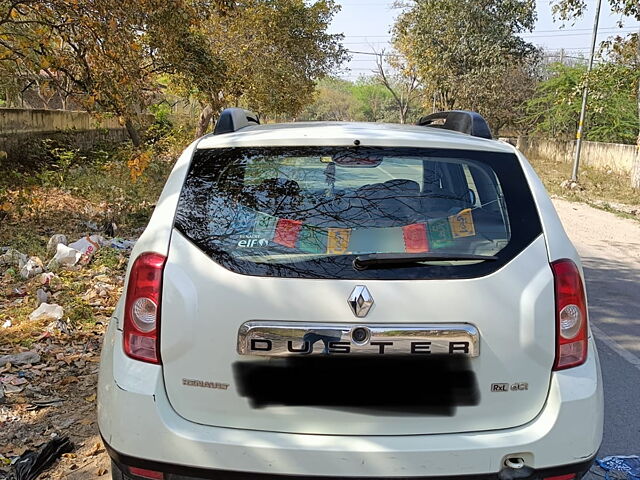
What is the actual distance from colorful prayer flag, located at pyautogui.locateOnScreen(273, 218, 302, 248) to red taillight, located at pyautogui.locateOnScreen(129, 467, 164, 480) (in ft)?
2.94

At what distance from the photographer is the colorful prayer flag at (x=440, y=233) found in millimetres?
2324

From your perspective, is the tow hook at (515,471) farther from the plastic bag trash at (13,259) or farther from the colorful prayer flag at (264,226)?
the plastic bag trash at (13,259)

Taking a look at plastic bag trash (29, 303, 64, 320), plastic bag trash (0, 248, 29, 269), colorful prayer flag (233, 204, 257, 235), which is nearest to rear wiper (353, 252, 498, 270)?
colorful prayer flag (233, 204, 257, 235)

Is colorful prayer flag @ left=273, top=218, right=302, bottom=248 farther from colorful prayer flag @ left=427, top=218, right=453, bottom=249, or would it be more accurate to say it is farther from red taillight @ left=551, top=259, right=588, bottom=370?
red taillight @ left=551, top=259, right=588, bottom=370

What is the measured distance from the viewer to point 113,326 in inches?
96.1

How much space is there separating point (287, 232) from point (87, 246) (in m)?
5.75

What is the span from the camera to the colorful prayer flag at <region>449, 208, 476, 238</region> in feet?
7.78

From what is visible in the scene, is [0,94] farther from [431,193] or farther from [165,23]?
[431,193]

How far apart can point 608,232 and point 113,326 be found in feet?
36.7

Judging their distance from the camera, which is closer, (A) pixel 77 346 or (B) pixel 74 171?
(A) pixel 77 346

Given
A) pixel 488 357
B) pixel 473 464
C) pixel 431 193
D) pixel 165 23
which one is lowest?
pixel 473 464

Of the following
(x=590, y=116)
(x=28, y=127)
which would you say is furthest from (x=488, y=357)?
(x=590, y=116)

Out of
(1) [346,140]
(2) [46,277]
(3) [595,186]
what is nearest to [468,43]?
(3) [595,186]

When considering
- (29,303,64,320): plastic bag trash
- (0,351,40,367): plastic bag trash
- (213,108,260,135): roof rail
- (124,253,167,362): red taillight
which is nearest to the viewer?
(124,253,167,362): red taillight
